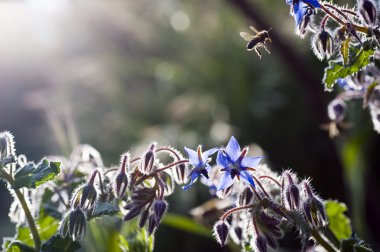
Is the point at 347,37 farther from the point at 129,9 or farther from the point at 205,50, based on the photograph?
the point at 129,9

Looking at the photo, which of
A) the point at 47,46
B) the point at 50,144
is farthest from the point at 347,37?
the point at 47,46

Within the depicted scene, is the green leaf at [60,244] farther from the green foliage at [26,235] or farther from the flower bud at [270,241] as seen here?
the flower bud at [270,241]

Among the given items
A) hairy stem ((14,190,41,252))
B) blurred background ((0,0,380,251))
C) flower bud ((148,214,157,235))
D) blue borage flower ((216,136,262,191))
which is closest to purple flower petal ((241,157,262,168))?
blue borage flower ((216,136,262,191))

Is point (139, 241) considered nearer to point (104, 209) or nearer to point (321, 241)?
point (104, 209)

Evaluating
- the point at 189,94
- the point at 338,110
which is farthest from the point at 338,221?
the point at 189,94

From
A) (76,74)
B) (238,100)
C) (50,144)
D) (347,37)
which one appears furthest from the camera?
(76,74)

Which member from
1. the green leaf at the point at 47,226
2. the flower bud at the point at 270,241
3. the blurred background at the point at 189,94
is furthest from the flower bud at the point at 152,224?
the blurred background at the point at 189,94
